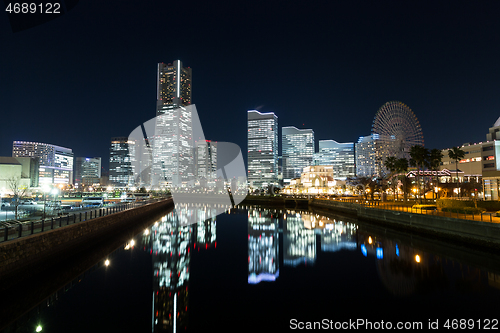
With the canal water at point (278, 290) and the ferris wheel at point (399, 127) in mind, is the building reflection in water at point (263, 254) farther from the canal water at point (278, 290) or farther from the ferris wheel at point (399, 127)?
the ferris wheel at point (399, 127)

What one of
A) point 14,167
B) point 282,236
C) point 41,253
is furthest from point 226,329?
point 14,167

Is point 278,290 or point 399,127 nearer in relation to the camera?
point 278,290

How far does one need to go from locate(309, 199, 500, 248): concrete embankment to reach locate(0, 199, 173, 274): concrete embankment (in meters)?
31.6

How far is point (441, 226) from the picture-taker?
93.7 feet

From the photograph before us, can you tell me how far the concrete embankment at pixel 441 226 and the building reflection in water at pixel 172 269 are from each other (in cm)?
2261

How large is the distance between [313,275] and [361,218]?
99.4ft

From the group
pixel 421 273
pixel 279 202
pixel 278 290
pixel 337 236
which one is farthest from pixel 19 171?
pixel 421 273

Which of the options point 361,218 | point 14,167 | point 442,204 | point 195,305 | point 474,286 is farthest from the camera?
point 14,167

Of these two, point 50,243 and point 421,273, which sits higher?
point 50,243

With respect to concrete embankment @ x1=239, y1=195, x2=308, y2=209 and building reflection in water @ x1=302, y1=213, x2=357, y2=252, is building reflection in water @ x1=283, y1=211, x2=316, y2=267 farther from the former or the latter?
concrete embankment @ x1=239, y1=195, x2=308, y2=209

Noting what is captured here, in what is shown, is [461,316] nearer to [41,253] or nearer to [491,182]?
[41,253]

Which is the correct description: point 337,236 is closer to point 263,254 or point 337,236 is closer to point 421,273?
point 263,254

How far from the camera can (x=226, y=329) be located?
42.4ft

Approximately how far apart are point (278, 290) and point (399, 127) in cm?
5681
